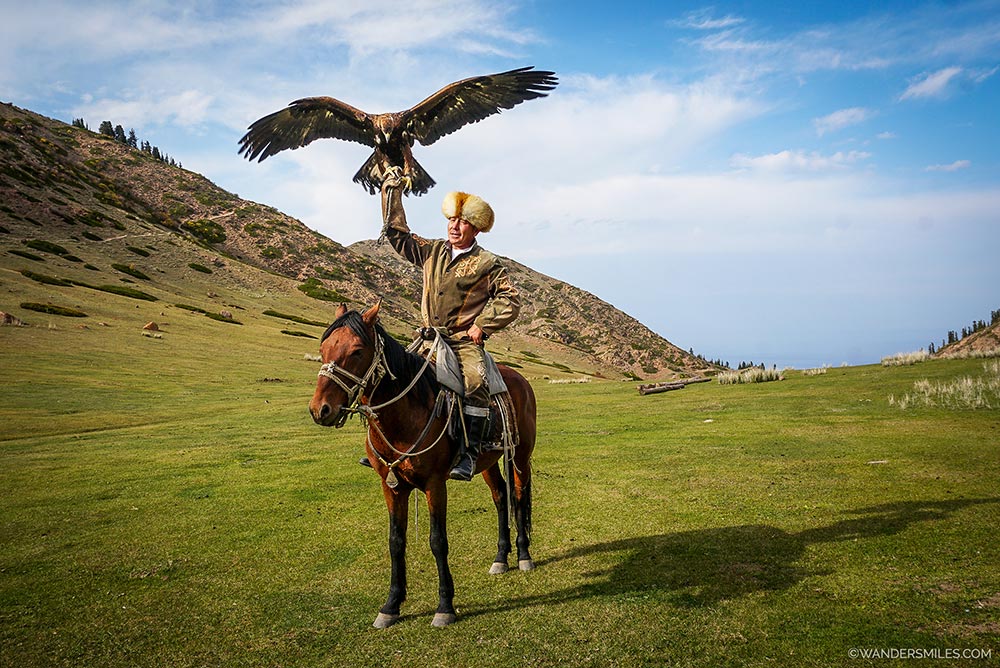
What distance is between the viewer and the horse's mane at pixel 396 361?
507cm

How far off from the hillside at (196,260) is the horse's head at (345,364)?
3710 centimetres

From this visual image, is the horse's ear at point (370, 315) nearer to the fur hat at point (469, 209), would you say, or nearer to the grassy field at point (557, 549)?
the fur hat at point (469, 209)

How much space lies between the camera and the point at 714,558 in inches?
262

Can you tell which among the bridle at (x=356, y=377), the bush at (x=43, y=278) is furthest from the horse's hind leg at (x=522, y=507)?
the bush at (x=43, y=278)

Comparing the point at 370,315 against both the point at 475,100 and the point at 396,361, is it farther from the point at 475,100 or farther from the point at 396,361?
the point at 475,100

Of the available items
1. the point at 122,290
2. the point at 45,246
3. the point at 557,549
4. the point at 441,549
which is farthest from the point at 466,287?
the point at 45,246

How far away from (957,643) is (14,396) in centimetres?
2425

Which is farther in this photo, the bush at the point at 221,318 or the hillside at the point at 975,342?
the bush at the point at 221,318

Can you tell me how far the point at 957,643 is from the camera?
446cm

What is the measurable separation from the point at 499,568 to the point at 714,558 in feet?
8.19

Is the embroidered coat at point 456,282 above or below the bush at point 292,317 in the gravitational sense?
below

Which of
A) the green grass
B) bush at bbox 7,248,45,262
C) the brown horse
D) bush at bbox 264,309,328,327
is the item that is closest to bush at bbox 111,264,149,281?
bush at bbox 7,248,45,262

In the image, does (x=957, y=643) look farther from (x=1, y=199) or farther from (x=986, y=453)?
(x=1, y=199)

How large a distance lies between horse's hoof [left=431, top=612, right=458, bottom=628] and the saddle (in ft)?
5.41
